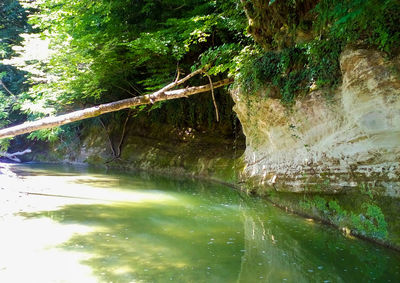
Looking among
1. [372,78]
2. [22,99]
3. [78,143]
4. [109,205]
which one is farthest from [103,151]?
[372,78]

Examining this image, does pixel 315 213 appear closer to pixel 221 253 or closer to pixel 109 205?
pixel 221 253

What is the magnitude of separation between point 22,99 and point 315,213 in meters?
15.9

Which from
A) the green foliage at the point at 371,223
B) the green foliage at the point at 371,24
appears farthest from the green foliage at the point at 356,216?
the green foliage at the point at 371,24

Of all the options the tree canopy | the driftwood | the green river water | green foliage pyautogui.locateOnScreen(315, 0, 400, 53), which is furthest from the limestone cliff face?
the driftwood

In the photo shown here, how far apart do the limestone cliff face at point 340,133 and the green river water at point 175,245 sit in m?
0.92

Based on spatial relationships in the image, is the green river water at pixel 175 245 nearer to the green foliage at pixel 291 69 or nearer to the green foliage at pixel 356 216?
the green foliage at pixel 356 216

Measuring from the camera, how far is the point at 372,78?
480cm

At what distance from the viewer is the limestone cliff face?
473 centimetres

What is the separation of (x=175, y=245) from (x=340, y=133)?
11.8 feet

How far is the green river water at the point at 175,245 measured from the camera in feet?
11.9

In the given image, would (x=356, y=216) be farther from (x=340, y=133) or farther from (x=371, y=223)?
(x=340, y=133)

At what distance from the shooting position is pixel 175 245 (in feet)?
15.0

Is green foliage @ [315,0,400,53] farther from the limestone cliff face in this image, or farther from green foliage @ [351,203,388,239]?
green foliage @ [351,203,388,239]

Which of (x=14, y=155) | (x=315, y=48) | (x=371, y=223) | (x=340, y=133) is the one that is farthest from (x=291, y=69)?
(x=14, y=155)
